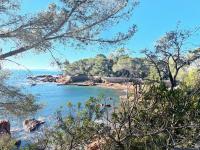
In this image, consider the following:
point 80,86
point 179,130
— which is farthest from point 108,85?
point 179,130

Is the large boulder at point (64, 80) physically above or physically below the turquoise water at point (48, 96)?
above

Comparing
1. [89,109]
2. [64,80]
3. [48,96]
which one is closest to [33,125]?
[89,109]

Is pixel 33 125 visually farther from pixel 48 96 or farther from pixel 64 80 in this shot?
pixel 64 80

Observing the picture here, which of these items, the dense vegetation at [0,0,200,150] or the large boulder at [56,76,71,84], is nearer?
the dense vegetation at [0,0,200,150]

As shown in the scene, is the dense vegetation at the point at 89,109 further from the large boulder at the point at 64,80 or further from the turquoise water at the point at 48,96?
the large boulder at the point at 64,80

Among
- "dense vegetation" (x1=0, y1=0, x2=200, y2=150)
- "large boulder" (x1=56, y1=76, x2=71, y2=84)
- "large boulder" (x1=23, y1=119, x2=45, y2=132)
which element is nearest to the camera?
"dense vegetation" (x1=0, y1=0, x2=200, y2=150)

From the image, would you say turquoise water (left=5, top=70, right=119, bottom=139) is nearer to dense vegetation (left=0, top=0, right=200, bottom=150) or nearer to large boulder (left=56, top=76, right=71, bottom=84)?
dense vegetation (left=0, top=0, right=200, bottom=150)

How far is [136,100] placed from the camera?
1034 cm

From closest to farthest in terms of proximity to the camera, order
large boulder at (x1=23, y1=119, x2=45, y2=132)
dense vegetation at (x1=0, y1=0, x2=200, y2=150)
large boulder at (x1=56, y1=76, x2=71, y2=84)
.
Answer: dense vegetation at (x1=0, y1=0, x2=200, y2=150), large boulder at (x1=23, y1=119, x2=45, y2=132), large boulder at (x1=56, y1=76, x2=71, y2=84)

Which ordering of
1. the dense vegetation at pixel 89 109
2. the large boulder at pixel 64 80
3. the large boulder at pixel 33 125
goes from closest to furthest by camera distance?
1. the dense vegetation at pixel 89 109
2. the large boulder at pixel 33 125
3. the large boulder at pixel 64 80

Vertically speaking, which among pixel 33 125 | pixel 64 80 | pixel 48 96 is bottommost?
pixel 33 125

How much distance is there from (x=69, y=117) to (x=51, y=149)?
1.12 metres

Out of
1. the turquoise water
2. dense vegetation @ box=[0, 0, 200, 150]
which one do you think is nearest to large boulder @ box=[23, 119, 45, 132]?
the turquoise water

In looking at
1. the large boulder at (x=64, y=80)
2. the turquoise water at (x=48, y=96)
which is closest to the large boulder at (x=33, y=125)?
the turquoise water at (x=48, y=96)
